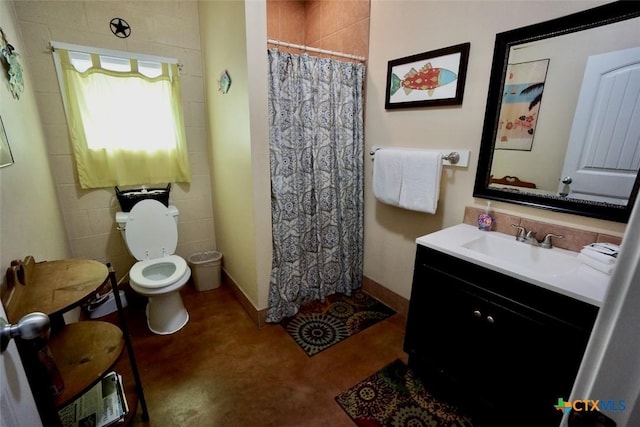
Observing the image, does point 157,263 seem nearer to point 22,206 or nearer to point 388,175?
point 22,206

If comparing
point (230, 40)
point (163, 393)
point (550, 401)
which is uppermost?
point (230, 40)

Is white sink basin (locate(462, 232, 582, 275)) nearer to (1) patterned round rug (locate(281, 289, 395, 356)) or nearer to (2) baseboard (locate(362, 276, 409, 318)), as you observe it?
(2) baseboard (locate(362, 276, 409, 318))

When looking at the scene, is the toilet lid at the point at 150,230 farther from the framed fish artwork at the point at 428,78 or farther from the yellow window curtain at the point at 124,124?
the framed fish artwork at the point at 428,78

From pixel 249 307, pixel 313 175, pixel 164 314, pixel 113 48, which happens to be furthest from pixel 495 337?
pixel 113 48

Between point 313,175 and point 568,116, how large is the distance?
1.45 meters

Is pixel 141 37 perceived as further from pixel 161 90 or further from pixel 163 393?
pixel 163 393

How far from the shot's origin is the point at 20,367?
0.65 meters

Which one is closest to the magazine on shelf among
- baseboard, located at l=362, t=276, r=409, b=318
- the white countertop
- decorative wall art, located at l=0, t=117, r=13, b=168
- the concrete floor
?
the concrete floor

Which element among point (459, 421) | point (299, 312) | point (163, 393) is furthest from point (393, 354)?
point (163, 393)

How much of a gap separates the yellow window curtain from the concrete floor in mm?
1132

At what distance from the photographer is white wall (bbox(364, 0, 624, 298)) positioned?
1460 millimetres

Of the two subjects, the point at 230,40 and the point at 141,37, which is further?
the point at 141,37

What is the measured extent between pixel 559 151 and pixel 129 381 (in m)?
2.57

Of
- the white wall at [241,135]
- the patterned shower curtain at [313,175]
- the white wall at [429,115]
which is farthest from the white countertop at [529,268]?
the white wall at [241,135]
